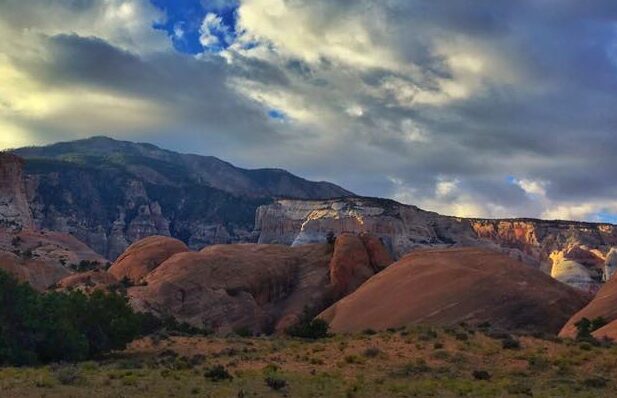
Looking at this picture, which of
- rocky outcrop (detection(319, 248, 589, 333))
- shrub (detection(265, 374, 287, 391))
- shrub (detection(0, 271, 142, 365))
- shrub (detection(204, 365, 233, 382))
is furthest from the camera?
rocky outcrop (detection(319, 248, 589, 333))

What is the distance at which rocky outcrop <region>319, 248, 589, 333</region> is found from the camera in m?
53.6

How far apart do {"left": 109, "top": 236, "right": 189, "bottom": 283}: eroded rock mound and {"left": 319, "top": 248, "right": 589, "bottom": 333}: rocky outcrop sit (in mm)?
30390

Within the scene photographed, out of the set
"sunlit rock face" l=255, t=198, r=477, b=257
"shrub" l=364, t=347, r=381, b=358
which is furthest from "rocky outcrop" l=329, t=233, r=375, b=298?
"shrub" l=364, t=347, r=381, b=358

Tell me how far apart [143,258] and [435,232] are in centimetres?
7086

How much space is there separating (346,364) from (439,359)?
4657 millimetres

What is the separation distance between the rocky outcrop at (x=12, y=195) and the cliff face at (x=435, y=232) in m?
54.1

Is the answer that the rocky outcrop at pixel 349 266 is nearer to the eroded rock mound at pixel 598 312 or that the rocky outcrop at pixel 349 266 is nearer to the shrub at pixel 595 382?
the eroded rock mound at pixel 598 312

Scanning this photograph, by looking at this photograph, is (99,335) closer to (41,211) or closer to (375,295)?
(375,295)

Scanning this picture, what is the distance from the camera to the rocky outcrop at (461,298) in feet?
176

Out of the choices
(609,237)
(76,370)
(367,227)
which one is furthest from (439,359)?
(609,237)

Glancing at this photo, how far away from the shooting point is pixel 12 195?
13400cm

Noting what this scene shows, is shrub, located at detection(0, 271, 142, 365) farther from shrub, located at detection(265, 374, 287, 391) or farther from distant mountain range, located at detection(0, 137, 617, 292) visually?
distant mountain range, located at detection(0, 137, 617, 292)

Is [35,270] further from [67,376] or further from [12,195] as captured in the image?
[12,195]

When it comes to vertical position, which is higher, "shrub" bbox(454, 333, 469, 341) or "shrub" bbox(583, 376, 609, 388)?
"shrub" bbox(454, 333, 469, 341)
